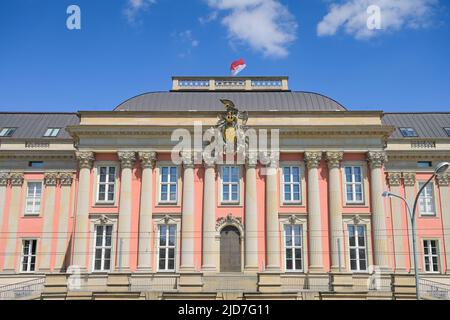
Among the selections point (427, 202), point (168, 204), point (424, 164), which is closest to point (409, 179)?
point (424, 164)

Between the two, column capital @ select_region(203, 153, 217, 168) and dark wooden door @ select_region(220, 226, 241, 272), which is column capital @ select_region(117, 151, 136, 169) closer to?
column capital @ select_region(203, 153, 217, 168)

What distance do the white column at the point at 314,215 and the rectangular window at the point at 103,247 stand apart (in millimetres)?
13607

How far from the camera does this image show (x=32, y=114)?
45.8 m

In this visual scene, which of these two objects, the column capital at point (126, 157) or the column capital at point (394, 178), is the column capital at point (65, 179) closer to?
the column capital at point (126, 157)

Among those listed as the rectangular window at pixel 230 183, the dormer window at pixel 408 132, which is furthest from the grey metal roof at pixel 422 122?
the rectangular window at pixel 230 183

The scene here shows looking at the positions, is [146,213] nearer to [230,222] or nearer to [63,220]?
[230,222]

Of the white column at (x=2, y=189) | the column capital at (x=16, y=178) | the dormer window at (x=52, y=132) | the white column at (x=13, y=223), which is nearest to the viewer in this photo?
the white column at (x=13, y=223)

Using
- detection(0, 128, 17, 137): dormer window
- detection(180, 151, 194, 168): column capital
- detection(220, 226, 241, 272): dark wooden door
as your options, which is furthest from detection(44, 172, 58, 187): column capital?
detection(220, 226, 241, 272): dark wooden door

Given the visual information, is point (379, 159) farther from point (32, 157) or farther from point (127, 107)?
point (32, 157)

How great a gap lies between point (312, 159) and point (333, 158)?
1451 millimetres

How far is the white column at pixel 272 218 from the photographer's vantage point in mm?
34844

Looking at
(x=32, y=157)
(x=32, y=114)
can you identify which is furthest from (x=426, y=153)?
(x=32, y=114)

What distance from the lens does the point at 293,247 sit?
35.6 metres
